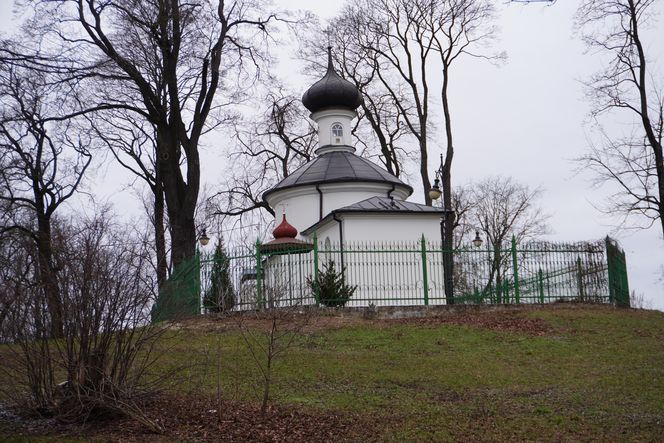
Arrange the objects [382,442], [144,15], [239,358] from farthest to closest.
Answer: [144,15] → [239,358] → [382,442]

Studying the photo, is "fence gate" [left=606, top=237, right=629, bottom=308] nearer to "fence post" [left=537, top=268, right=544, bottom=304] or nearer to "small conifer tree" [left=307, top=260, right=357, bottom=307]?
"fence post" [left=537, top=268, right=544, bottom=304]

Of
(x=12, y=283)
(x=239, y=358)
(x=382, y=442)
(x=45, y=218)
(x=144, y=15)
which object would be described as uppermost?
(x=144, y=15)

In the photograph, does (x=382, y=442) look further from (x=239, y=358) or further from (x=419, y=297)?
(x=419, y=297)

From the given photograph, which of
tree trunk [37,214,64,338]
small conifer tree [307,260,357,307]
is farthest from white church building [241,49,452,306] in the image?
tree trunk [37,214,64,338]

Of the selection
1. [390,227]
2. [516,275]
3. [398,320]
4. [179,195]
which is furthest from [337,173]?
[398,320]

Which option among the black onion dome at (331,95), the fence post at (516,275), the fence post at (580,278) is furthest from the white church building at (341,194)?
the fence post at (580,278)

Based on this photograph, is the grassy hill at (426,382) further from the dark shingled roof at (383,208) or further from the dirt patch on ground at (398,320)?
the dark shingled roof at (383,208)

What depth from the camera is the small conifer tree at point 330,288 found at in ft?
60.7

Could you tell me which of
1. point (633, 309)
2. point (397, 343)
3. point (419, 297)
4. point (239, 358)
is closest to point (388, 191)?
point (419, 297)

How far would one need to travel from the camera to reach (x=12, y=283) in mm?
9312

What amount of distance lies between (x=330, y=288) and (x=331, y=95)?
35.4 feet

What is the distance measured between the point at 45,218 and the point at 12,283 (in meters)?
15.6

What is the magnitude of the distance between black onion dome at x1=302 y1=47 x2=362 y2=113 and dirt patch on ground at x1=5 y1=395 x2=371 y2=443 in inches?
725

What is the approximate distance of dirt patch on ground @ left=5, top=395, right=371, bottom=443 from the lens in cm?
908
